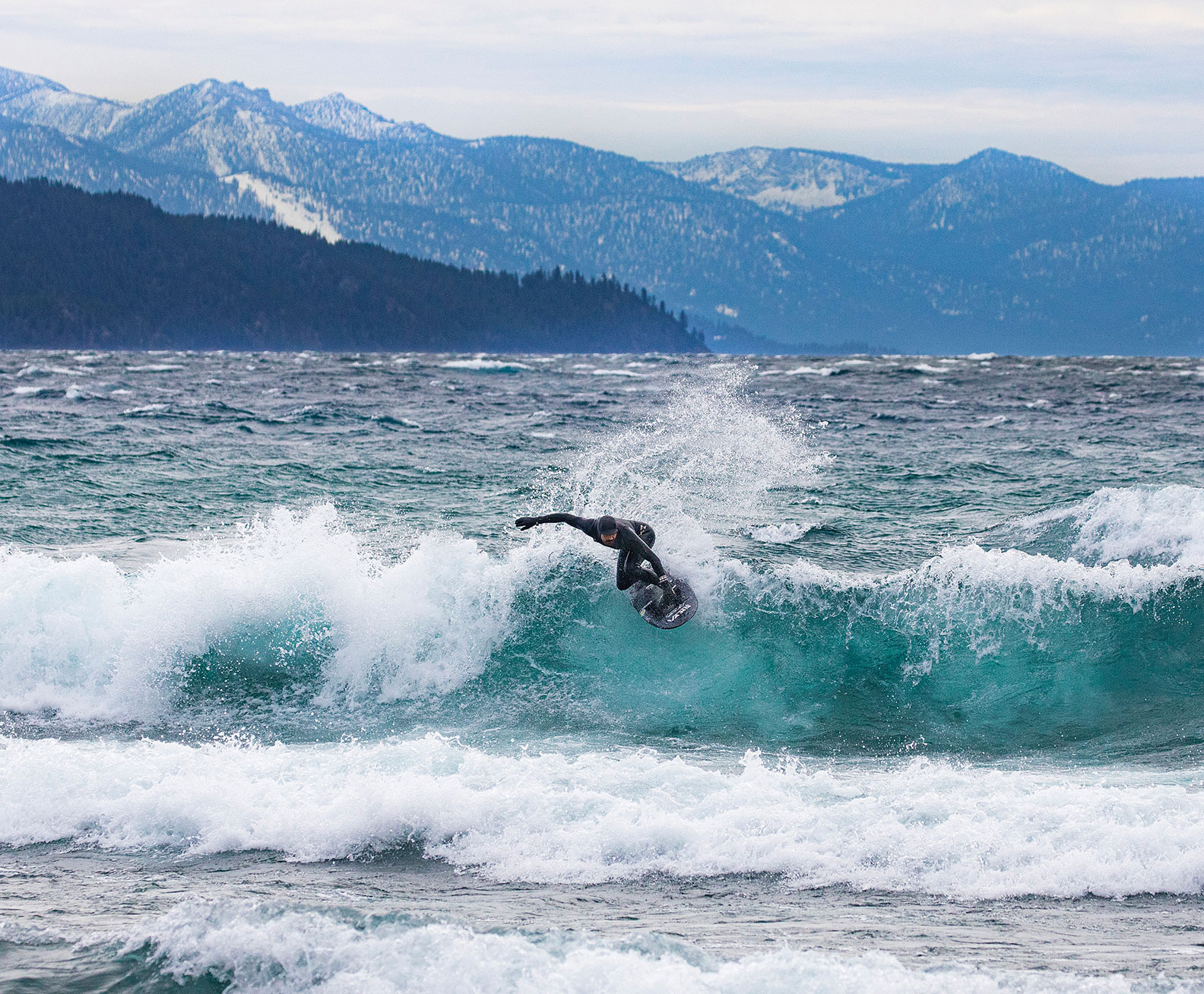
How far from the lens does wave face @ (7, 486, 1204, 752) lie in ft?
38.5

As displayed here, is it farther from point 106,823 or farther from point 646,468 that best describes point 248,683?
point 646,468

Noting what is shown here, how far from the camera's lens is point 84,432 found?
33.9 metres

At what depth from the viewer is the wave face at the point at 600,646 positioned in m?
11.7

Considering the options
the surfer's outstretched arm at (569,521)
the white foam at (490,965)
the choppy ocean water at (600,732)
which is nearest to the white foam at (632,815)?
the choppy ocean water at (600,732)

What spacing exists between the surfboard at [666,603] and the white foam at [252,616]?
171 cm

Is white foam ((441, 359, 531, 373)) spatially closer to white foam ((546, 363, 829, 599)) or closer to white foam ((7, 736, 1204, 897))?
white foam ((546, 363, 829, 599))

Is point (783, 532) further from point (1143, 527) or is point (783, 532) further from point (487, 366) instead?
point (487, 366)

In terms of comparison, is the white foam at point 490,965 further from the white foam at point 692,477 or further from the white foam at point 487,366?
the white foam at point 487,366

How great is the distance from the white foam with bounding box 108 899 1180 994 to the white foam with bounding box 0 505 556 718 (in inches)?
240

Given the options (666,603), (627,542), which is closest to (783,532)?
(666,603)

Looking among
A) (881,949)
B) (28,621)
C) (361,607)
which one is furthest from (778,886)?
(28,621)

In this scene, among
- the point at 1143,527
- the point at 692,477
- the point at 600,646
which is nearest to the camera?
the point at 600,646

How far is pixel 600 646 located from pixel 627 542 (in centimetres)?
226

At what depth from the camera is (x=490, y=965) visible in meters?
5.89
